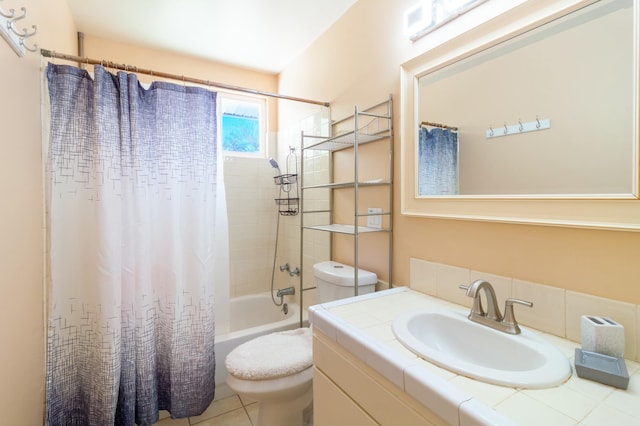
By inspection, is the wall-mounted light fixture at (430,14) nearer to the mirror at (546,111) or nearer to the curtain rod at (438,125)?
the mirror at (546,111)

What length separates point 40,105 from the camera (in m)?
1.37

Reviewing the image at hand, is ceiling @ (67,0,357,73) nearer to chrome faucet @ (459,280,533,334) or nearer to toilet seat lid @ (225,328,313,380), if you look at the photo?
chrome faucet @ (459,280,533,334)

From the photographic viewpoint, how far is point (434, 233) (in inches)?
50.6

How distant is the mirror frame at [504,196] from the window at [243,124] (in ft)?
5.80

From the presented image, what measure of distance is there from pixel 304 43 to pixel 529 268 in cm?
215

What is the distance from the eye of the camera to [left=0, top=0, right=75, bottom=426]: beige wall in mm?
983

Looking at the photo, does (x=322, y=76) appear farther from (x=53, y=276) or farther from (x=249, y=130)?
(x=53, y=276)

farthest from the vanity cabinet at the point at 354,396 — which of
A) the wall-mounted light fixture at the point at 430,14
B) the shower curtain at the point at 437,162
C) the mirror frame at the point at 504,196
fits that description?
the wall-mounted light fixture at the point at 430,14

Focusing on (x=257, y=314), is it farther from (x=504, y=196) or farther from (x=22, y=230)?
(x=504, y=196)

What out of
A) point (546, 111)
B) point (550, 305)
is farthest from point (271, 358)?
point (546, 111)

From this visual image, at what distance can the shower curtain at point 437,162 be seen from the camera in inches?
48.0

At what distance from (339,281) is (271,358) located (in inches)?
20.2

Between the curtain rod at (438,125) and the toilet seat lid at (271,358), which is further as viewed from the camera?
the toilet seat lid at (271,358)

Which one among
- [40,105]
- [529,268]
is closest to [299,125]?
[40,105]
